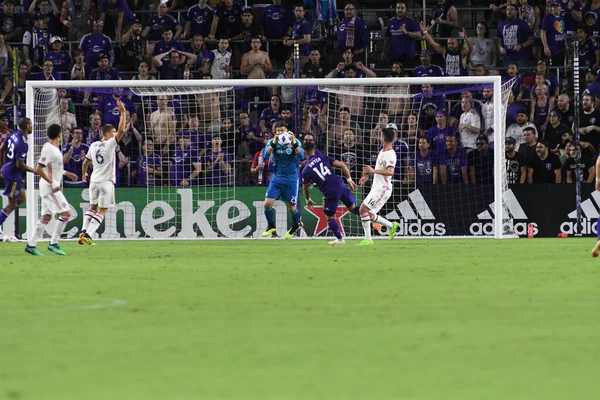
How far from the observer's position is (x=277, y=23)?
27.1 meters

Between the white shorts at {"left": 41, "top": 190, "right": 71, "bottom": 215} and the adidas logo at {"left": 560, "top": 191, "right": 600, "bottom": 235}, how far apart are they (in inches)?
462

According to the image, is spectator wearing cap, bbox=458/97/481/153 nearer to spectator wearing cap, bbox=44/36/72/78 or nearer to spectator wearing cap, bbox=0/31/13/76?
spectator wearing cap, bbox=44/36/72/78

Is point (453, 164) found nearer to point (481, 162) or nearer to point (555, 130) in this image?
point (481, 162)

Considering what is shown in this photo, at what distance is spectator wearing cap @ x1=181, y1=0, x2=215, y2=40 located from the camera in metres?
27.3

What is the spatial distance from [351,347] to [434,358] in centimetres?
64

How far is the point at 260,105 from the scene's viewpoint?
84.2 feet

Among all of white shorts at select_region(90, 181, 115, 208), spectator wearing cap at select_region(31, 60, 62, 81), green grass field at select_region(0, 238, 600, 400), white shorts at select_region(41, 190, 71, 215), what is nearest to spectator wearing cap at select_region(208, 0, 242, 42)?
spectator wearing cap at select_region(31, 60, 62, 81)

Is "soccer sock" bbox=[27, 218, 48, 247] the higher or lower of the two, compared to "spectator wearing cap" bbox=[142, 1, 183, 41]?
lower

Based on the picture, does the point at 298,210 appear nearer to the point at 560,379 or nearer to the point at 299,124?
the point at 299,124

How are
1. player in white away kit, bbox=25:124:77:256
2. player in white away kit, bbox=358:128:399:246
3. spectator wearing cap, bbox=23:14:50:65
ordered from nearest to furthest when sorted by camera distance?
player in white away kit, bbox=25:124:77:256, player in white away kit, bbox=358:128:399:246, spectator wearing cap, bbox=23:14:50:65

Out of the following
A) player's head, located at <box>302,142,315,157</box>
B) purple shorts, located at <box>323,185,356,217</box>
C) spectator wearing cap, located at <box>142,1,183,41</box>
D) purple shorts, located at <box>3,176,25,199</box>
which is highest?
spectator wearing cap, located at <box>142,1,183,41</box>

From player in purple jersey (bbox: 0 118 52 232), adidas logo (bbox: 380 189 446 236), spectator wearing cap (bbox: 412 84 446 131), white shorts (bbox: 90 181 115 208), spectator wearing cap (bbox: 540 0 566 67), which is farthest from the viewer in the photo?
spectator wearing cap (bbox: 540 0 566 67)

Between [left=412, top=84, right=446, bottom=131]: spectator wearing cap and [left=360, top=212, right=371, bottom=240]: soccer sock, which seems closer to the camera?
[left=360, top=212, right=371, bottom=240]: soccer sock

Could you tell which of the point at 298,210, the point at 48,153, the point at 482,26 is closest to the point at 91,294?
the point at 48,153
